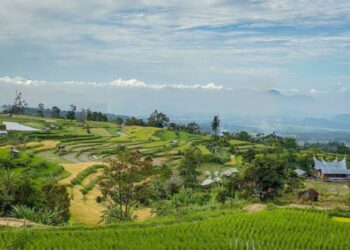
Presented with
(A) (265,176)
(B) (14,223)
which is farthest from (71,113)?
(B) (14,223)

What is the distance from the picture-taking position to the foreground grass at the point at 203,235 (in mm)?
14352

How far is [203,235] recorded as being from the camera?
15.6 metres

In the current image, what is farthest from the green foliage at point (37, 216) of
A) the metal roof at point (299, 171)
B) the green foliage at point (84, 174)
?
the metal roof at point (299, 171)

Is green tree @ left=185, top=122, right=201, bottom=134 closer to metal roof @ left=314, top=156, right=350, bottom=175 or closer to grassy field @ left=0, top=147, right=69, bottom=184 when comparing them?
metal roof @ left=314, top=156, right=350, bottom=175

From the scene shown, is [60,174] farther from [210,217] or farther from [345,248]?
[345,248]

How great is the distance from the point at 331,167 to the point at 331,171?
2.61 feet

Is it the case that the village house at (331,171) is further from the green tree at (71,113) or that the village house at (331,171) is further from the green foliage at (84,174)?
the green tree at (71,113)

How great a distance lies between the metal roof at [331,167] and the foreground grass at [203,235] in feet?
125

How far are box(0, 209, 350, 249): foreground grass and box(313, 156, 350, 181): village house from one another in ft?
124

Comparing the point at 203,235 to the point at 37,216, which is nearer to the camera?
the point at 203,235

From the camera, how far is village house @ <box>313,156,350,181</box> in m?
54.9

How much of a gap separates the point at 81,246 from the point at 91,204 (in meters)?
20.0

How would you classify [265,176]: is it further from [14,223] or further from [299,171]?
[299,171]

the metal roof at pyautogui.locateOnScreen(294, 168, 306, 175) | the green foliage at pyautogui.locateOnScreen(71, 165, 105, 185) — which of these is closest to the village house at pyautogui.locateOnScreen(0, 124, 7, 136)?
the green foliage at pyautogui.locateOnScreen(71, 165, 105, 185)
